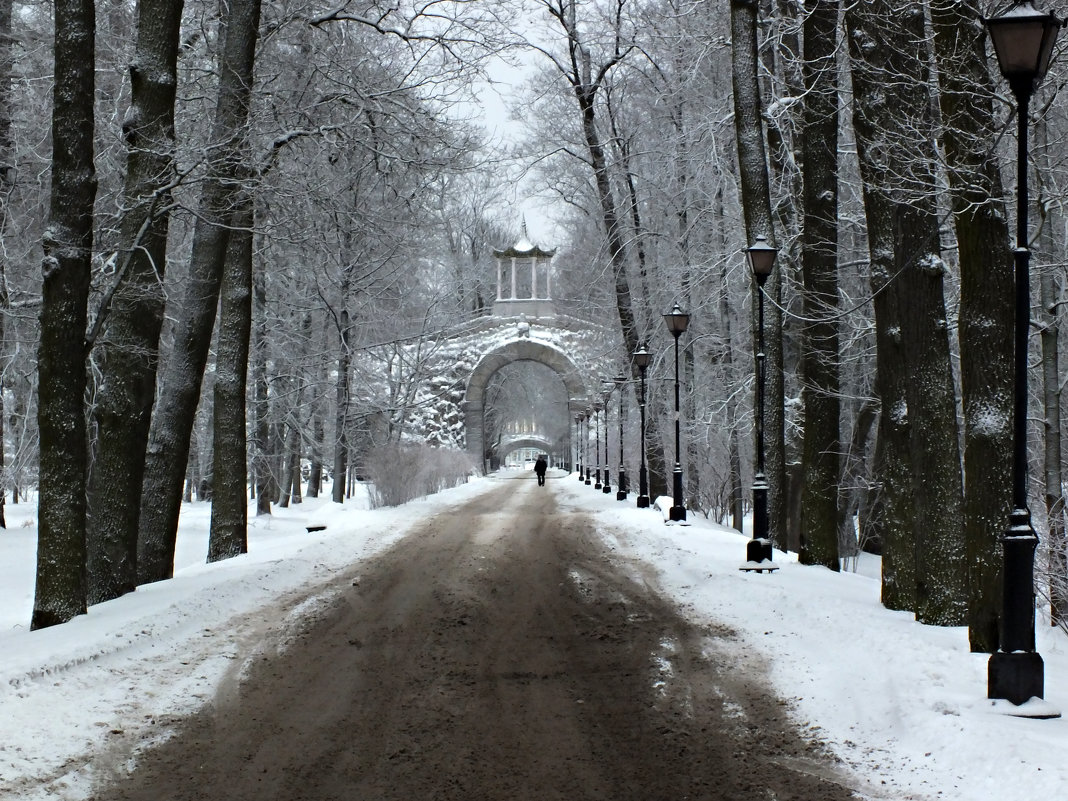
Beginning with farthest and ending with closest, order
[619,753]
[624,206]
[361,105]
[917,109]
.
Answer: [624,206] < [361,105] < [917,109] < [619,753]

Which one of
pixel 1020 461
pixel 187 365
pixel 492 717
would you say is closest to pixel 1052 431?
pixel 1020 461

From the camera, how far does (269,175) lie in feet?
38.1

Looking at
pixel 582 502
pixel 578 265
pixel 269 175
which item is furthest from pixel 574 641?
pixel 578 265

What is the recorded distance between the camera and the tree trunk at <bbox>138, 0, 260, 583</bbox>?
1174 cm

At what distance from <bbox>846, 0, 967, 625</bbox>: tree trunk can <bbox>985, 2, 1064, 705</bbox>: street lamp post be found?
2.54m

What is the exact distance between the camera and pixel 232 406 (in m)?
14.8

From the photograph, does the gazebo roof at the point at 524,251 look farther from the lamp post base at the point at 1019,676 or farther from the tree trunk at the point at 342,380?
the lamp post base at the point at 1019,676

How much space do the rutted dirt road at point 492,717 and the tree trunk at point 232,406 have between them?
5438 mm

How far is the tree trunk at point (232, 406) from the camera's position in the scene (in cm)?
1455

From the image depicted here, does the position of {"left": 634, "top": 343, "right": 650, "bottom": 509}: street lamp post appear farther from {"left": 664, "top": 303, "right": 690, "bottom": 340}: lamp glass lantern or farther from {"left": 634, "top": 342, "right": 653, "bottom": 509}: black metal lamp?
{"left": 664, "top": 303, "right": 690, "bottom": 340}: lamp glass lantern

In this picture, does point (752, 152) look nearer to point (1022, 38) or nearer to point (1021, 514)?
point (1022, 38)

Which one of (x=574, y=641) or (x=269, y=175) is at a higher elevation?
(x=269, y=175)

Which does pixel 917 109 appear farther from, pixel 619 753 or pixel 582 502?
pixel 582 502

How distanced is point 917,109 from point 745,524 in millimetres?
18160
